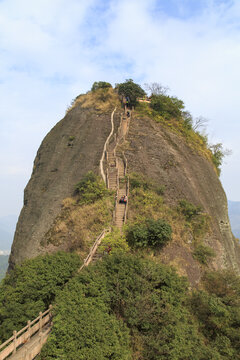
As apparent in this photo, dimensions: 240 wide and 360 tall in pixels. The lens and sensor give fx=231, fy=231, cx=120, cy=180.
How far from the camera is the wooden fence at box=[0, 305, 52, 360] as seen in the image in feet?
26.6

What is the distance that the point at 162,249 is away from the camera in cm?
1529

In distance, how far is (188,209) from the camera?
1861cm

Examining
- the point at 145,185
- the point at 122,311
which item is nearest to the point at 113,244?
the point at 122,311

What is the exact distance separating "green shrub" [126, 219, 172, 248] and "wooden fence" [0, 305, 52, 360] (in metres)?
6.72

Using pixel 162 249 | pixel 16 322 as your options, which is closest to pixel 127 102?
pixel 162 249

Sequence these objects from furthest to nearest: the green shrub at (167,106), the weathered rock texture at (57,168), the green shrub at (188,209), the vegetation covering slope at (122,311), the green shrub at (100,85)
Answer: the green shrub at (100,85) < the green shrub at (167,106) < the weathered rock texture at (57,168) < the green shrub at (188,209) < the vegetation covering slope at (122,311)

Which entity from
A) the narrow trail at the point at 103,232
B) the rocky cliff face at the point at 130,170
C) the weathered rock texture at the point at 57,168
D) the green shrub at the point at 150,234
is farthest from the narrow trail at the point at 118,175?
the green shrub at the point at 150,234

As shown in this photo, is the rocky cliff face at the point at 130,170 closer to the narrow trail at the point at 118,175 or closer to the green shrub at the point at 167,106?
the narrow trail at the point at 118,175

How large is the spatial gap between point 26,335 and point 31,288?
6.99 ft

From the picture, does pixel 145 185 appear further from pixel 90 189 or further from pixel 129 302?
pixel 129 302

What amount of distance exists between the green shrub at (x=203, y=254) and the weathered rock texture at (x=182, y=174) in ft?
1.71

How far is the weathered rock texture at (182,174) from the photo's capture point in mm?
19406

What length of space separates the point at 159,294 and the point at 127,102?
78.4 feet

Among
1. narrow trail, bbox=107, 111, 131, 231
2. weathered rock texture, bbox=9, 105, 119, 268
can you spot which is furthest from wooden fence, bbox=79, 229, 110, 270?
weathered rock texture, bbox=9, 105, 119, 268
